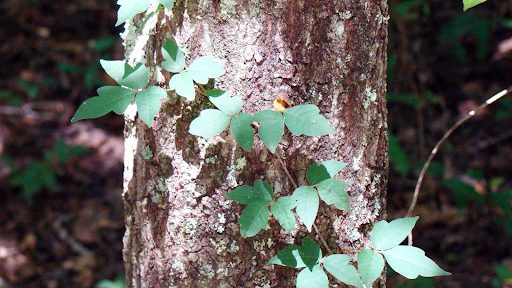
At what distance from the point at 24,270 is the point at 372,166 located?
3010 millimetres

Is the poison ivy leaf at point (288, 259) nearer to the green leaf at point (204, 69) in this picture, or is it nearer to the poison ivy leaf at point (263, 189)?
the poison ivy leaf at point (263, 189)

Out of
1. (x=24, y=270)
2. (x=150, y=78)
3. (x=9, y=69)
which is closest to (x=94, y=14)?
(x=9, y=69)

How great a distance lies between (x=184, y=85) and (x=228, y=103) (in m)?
0.09

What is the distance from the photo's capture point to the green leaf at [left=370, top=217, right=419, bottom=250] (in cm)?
128

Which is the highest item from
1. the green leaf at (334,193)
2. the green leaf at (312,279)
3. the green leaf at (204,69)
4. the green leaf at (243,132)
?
the green leaf at (204,69)

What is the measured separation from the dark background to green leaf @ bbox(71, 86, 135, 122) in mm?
2067

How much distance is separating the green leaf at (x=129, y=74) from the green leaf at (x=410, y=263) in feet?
1.90

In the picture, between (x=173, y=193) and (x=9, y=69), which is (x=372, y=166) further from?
(x=9, y=69)

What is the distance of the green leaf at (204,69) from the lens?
4.09 feet

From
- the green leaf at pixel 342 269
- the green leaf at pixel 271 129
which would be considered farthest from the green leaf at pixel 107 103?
the green leaf at pixel 342 269

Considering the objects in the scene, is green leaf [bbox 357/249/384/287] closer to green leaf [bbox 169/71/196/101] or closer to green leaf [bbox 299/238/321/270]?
green leaf [bbox 299/238/321/270]

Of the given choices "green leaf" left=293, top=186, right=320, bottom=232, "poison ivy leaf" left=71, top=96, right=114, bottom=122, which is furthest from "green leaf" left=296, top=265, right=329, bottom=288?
"poison ivy leaf" left=71, top=96, right=114, bottom=122

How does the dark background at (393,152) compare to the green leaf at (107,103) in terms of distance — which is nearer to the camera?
the green leaf at (107,103)

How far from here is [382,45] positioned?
1.37 meters
